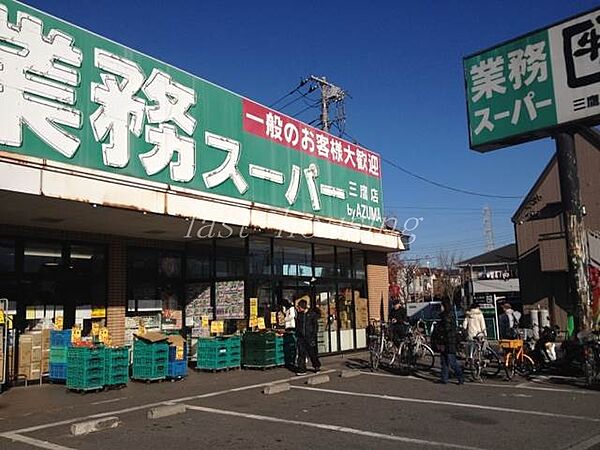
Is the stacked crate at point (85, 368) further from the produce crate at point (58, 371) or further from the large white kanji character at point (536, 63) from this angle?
the large white kanji character at point (536, 63)

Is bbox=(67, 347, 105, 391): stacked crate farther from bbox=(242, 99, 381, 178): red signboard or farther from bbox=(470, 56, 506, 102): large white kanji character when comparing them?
bbox=(470, 56, 506, 102): large white kanji character

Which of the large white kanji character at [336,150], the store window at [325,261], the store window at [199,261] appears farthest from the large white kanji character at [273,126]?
the store window at [325,261]

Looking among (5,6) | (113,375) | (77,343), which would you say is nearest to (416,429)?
(113,375)

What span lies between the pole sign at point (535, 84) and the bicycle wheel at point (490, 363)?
504 centimetres

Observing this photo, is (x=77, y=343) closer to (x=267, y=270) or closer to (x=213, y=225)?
(x=213, y=225)

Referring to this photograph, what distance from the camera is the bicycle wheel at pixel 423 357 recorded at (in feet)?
48.9

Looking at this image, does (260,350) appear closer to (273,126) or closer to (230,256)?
(230,256)

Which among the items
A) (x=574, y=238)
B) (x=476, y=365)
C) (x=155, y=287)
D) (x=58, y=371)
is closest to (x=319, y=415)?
(x=476, y=365)

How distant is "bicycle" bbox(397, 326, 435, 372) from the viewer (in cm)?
1455

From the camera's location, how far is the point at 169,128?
481 inches

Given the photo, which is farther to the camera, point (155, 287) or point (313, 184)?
point (313, 184)

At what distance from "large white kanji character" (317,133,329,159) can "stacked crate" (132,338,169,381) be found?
7.63 meters

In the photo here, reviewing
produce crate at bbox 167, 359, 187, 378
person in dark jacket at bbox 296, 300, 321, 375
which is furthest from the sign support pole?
produce crate at bbox 167, 359, 187, 378

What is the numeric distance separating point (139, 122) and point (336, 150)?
7.86 metres
